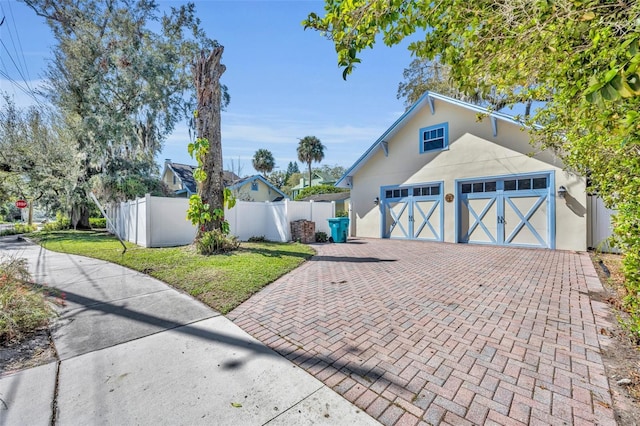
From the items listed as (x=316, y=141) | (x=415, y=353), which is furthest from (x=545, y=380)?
(x=316, y=141)

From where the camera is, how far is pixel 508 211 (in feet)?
33.4

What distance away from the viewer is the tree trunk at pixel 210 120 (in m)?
8.53

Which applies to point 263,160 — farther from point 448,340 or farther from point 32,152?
point 448,340

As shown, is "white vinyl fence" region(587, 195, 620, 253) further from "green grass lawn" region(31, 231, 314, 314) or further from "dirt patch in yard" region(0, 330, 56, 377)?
"dirt patch in yard" region(0, 330, 56, 377)

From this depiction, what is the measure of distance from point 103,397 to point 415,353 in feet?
9.03

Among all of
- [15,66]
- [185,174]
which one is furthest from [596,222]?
[185,174]

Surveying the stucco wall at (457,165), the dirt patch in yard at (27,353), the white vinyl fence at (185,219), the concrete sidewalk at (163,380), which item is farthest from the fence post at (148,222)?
the stucco wall at (457,165)

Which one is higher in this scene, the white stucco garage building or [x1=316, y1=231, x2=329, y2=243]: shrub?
the white stucco garage building

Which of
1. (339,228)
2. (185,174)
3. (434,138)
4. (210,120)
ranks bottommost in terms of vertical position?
(339,228)

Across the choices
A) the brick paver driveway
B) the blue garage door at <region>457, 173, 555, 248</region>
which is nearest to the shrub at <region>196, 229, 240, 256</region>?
the brick paver driveway

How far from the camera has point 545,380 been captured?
2.34 meters

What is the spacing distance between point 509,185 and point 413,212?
384 centimetres

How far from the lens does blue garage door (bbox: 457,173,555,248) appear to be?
9477mm

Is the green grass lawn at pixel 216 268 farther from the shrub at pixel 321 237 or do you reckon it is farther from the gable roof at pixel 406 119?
the gable roof at pixel 406 119
